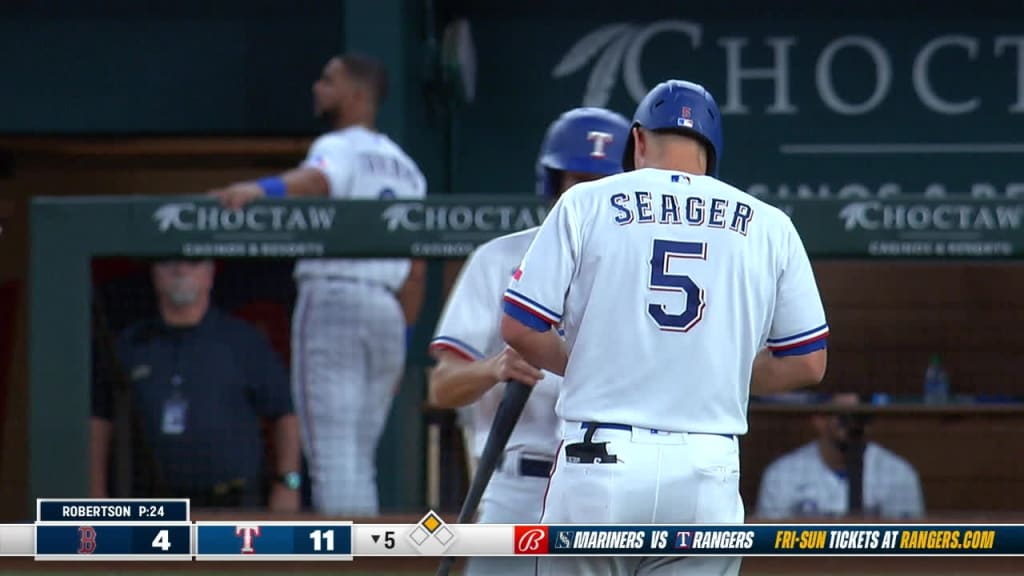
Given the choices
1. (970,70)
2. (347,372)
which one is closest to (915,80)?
(970,70)

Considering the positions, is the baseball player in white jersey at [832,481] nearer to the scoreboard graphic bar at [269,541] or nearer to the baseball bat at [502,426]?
the baseball bat at [502,426]

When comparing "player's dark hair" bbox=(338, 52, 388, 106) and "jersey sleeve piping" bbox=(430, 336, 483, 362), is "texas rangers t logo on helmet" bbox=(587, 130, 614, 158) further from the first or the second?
"player's dark hair" bbox=(338, 52, 388, 106)

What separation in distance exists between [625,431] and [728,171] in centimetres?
590

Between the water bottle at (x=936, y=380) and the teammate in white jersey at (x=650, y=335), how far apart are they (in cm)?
431

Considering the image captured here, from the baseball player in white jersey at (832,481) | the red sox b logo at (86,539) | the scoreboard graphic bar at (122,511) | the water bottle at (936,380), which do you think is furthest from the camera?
the water bottle at (936,380)

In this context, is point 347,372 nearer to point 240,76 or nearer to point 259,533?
point 259,533

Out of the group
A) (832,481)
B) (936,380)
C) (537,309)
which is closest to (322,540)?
(537,309)

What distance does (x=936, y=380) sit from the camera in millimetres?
7504

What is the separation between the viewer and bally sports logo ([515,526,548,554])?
3.32 m

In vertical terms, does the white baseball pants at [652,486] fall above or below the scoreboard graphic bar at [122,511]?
above

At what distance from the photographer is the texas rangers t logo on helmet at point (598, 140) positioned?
13.4 feet

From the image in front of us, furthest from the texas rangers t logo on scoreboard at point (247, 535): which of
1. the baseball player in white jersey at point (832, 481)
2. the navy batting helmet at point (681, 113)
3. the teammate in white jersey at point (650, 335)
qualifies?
the baseball player in white jersey at point (832, 481)

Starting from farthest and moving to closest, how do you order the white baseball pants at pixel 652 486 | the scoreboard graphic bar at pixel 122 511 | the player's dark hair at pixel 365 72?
the player's dark hair at pixel 365 72, the scoreboard graphic bar at pixel 122 511, the white baseball pants at pixel 652 486

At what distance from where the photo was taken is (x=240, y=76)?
29.2 ft
